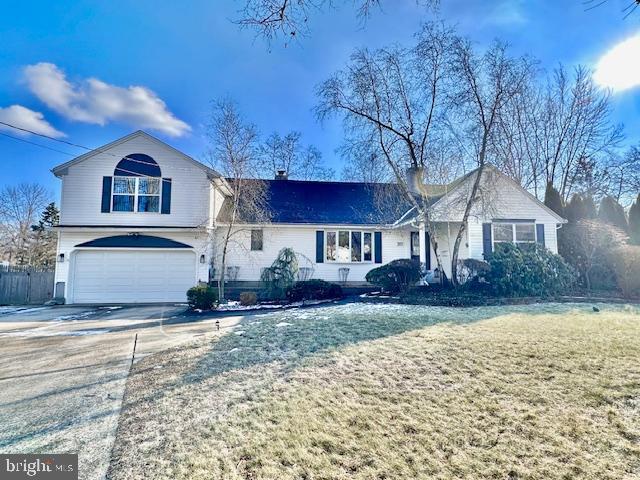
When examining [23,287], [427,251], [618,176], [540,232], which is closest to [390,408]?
[427,251]

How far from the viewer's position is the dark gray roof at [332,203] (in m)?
16.5

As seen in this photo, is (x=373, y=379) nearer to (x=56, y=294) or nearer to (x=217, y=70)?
(x=217, y=70)

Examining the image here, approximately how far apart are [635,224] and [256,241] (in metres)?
19.2

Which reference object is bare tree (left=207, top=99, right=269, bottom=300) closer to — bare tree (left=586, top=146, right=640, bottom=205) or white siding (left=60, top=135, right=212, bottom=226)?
white siding (left=60, top=135, right=212, bottom=226)

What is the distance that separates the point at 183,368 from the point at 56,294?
1297 centimetres

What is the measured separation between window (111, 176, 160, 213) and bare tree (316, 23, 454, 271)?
26.1 ft

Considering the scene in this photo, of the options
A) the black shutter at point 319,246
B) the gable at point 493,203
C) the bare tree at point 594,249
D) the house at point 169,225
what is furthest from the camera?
the black shutter at point 319,246

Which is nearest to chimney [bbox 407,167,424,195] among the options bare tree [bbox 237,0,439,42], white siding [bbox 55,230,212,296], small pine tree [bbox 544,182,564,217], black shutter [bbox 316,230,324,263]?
black shutter [bbox 316,230,324,263]

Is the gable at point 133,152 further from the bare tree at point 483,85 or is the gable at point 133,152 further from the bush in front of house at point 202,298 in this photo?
the bare tree at point 483,85

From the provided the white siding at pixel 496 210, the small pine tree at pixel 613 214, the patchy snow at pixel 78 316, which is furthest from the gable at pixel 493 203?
the patchy snow at pixel 78 316

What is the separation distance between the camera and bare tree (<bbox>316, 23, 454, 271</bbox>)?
1283cm

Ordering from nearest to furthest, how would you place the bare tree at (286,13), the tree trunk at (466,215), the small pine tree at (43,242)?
the bare tree at (286,13)
the tree trunk at (466,215)
the small pine tree at (43,242)

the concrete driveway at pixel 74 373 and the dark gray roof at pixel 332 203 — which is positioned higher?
the dark gray roof at pixel 332 203

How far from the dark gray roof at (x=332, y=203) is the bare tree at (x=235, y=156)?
3.90ft
